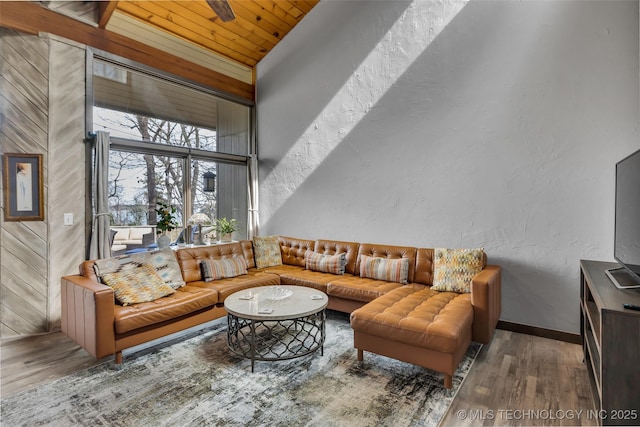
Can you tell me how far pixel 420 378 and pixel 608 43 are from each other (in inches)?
131

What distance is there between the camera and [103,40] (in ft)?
12.5

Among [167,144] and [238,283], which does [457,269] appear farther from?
[167,144]

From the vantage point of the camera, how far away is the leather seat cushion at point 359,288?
3.42 metres

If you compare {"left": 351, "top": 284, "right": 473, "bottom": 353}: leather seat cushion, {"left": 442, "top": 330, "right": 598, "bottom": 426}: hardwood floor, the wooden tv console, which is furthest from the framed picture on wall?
the wooden tv console

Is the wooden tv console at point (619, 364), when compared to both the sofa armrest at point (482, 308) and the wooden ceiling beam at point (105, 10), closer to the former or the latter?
the sofa armrest at point (482, 308)

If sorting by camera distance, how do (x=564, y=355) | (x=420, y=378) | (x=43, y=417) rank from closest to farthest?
(x=43, y=417)
(x=420, y=378)
(x=564, y=355)

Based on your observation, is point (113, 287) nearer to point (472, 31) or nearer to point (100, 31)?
point (100, 31)

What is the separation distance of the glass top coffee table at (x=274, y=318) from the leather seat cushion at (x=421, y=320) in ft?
1.32

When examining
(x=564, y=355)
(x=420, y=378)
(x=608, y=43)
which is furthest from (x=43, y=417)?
(x=608, y=43)

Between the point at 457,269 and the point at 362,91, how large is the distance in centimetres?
259

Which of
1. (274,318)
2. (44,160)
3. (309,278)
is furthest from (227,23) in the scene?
(274,318)

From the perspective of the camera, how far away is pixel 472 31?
11.9 ft

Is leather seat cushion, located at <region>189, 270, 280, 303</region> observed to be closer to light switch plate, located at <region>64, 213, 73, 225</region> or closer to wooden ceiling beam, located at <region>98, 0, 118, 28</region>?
light switch plate, located at <region>64, 213, 73, 225</region>

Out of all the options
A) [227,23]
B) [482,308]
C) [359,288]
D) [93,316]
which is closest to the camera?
[93,316]
